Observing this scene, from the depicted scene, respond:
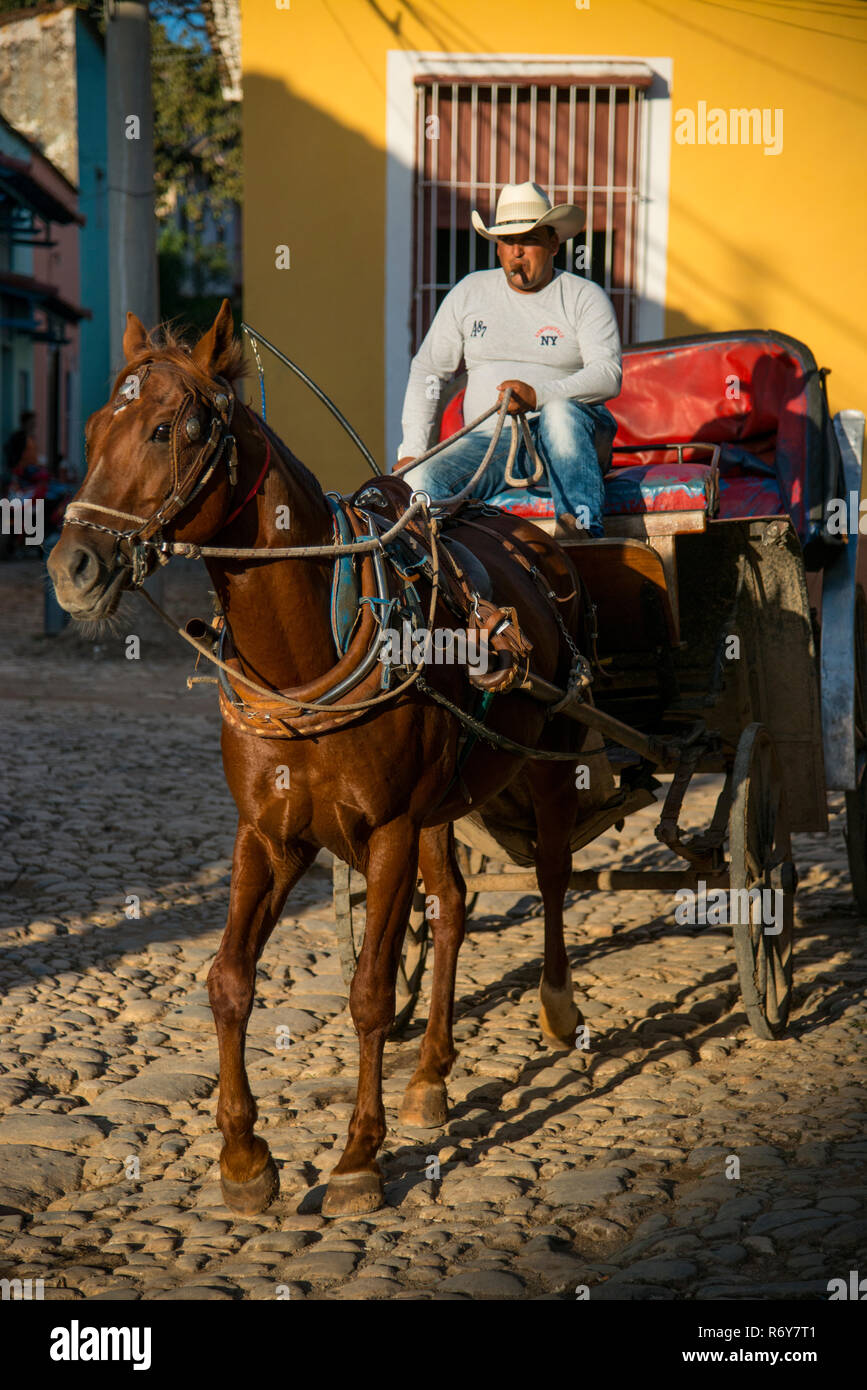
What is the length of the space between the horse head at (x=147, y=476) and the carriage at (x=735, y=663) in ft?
5.79

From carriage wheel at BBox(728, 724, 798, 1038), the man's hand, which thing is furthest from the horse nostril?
carriage wheel at BBox(728, 724, 798, 1038)

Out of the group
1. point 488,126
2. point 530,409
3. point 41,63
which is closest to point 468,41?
point 488,126

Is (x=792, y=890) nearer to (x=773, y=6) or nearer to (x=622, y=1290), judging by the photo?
(x=622, y=1290)

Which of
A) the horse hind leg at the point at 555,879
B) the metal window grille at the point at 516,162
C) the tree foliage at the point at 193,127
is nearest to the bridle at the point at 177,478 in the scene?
the horse hind leg at the point at 555,879

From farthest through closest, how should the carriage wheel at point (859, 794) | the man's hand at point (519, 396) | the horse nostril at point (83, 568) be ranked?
the carriage wheel at point (859, 794) < the man's hand at point (519, 396) < the horse nostril at point (83, 568)

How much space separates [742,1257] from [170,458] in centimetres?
223

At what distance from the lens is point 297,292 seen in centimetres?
1019

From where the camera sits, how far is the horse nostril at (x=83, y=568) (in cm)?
316

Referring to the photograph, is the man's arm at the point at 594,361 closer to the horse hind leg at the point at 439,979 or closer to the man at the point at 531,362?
the man at the point at 531,362

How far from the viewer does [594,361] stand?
5.28 meters

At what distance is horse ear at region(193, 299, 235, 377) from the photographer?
343cm

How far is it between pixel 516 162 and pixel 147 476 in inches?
302

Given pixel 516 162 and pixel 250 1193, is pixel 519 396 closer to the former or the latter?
pixel 250 1193

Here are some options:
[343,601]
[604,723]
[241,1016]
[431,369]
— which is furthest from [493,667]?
[431,369]
